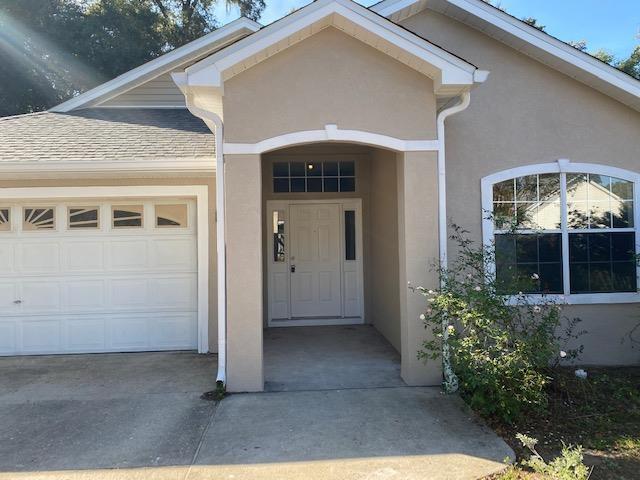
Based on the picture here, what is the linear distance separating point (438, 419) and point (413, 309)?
1327 mm

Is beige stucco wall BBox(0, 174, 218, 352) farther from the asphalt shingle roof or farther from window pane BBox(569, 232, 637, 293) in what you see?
window pane BBox(569, 232, 637, 293)

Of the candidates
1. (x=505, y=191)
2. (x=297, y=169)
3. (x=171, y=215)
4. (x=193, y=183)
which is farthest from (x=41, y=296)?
(x=505, y=191)

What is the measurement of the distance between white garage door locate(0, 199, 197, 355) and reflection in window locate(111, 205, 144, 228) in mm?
16

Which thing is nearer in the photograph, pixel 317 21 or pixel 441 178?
pixel 317 21

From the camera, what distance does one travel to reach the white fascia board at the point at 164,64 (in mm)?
9102

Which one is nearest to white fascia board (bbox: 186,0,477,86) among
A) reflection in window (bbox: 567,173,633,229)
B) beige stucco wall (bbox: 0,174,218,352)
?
beige stucco wall (bbox: 0,174,218,352)

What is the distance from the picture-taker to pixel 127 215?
287 inches

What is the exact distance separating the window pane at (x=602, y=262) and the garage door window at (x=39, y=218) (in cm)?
784

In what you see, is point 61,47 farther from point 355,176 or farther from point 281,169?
point 355,176

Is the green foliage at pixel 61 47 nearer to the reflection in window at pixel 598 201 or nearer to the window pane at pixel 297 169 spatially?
the window pane at pixel 297 169

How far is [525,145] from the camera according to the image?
647 cm

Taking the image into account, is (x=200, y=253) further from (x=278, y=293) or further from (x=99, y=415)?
(x=99, y=415)

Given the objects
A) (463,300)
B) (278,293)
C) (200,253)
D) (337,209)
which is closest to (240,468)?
(463,300)

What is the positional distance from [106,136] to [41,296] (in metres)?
2.78
